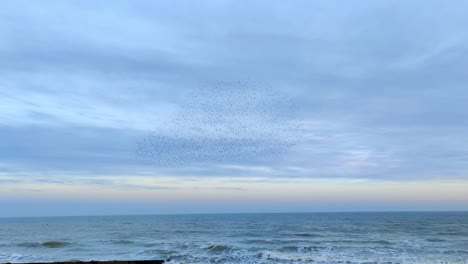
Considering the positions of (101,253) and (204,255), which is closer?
(204,255)

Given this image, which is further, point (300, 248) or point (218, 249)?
point (300, 248)

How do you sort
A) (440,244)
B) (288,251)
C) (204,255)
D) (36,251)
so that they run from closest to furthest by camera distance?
(204,255)
(288,251)
(36,251)
(440,244)

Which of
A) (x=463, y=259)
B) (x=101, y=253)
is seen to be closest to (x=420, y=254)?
(x=463, y=259)

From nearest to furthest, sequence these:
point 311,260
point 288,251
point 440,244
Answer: point 311,260 < point 288,251 < point 440,244

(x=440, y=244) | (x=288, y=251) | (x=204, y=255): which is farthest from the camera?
(x=440, y=244)

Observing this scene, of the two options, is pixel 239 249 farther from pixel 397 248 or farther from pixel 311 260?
pixel 397 248

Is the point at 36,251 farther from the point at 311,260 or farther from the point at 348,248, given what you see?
the point at 348,248

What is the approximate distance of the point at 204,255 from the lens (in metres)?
36.3

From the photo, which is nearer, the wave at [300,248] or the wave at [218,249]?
the wave at [218,249]

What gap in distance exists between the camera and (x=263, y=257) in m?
34.8

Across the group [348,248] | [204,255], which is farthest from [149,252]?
[348,248]

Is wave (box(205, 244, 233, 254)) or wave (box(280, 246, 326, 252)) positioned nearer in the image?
wave (box(205, 244, 233, 254))

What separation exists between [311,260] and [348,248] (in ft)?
30.1

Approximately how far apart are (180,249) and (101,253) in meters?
7.47
